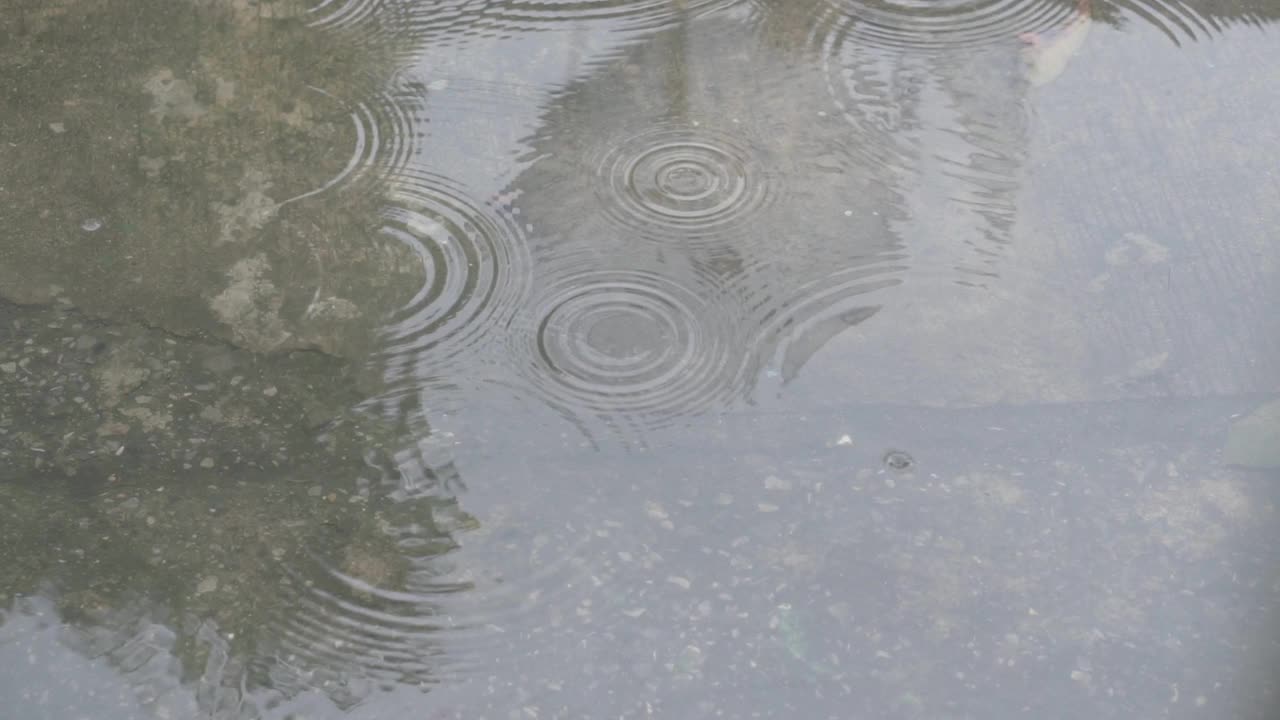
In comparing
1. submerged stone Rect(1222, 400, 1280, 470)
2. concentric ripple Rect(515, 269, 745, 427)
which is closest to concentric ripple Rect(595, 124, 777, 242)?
concentric ripple Rect(515, 269, 745, 427)

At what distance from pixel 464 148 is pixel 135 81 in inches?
35.3

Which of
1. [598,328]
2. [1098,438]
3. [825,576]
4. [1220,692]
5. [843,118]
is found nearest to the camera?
[1220,692]

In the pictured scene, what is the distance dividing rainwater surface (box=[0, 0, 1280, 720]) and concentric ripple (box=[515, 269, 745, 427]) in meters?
0.01

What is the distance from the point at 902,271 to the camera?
2.92 m

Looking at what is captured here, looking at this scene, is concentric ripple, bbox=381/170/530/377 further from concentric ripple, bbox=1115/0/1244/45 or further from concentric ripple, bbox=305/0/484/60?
concentric ripple, bbox=1115/0/1244/45

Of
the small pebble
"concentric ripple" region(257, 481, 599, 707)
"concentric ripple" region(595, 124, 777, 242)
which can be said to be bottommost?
"concentric ripple" region(257, 481, 599, 707)

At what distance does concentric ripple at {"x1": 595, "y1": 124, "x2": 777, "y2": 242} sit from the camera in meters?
3.05

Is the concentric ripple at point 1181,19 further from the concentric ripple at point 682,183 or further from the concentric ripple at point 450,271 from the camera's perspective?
the concentric ripple at point 450,271

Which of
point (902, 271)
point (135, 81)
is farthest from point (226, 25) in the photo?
point (902, 271)

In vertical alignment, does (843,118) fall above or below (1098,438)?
above

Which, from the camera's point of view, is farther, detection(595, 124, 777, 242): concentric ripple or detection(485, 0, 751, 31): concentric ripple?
detection(485, 0, 751, 31): concentric ripple

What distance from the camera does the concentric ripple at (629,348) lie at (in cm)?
271

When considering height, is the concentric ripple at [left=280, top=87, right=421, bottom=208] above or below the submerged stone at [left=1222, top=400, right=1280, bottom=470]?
above

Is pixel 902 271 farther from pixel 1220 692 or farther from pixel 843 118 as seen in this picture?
pixel 1220 692
